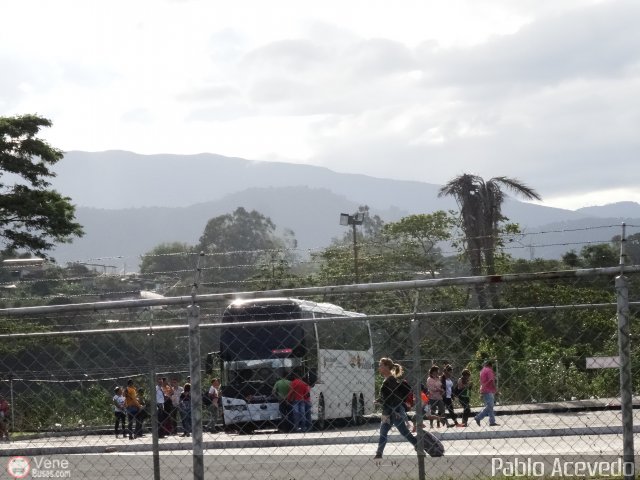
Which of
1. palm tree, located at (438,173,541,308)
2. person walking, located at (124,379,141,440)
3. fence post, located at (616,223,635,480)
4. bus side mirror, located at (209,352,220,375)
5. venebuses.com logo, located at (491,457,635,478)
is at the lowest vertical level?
venebuses.com logo, located at (491,457,635,478)

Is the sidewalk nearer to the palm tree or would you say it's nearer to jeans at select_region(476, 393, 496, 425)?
jeans at select_region(476, 393, 496, 425)

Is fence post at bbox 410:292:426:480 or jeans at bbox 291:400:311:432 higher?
fence post at bbox 410:292:426:480

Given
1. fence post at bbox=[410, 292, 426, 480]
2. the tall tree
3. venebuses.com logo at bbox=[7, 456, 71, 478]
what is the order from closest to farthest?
1. fence post at bbox=[410, 292, 426, 480]
2. venebuses.com logo at bbox=[7, 456, 71, 478]
3. the tall tree

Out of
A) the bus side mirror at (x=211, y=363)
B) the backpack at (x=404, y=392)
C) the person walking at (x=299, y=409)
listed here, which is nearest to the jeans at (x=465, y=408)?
the backpack at (x=404, y=392)

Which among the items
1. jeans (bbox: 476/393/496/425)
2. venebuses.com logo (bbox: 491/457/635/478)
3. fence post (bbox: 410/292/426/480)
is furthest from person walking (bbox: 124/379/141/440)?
venebuses.com logo (bbox: 491/457/635/478)

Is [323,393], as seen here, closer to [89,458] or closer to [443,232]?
[89,458]

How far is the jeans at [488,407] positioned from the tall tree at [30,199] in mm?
26446

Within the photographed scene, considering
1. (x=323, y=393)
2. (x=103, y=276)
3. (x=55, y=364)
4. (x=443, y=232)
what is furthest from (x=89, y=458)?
(x=443, y=232)

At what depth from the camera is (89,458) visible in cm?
1130

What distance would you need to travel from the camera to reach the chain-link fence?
8086 millimetres

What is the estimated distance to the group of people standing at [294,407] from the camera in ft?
30.1

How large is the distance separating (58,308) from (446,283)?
3.02 meters

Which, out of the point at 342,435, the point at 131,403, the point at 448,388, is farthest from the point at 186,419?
the point at 448,388

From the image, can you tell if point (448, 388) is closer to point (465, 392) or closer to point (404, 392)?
point (465, 392)
